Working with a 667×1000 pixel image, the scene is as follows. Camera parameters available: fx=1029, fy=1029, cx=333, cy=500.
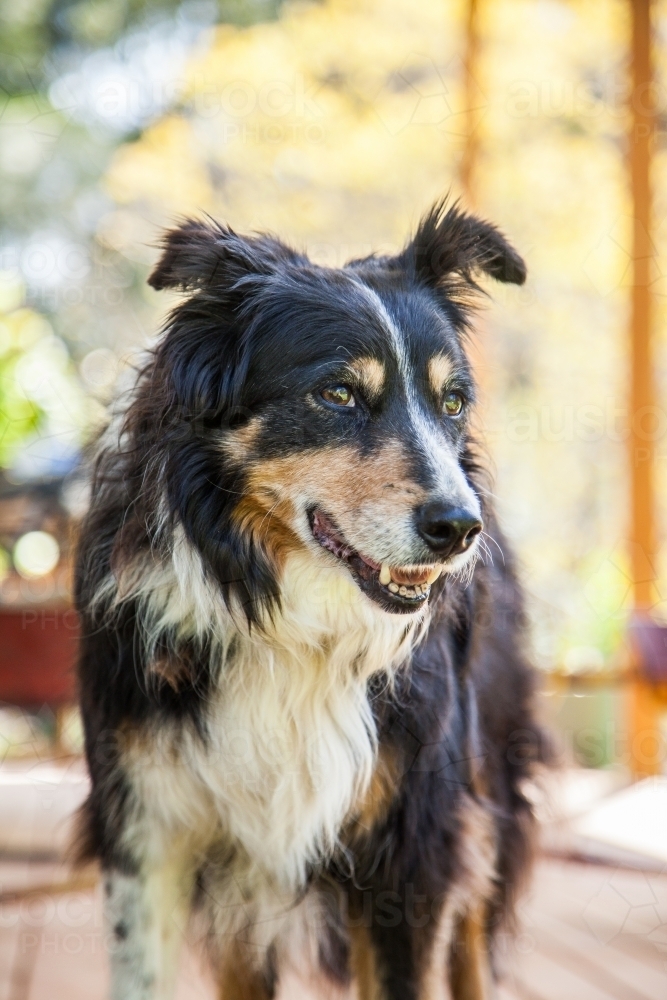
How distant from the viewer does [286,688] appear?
73.8 inches

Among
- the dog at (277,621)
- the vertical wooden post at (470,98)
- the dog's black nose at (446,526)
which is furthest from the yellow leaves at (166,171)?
the dog's black nose at (446,526)

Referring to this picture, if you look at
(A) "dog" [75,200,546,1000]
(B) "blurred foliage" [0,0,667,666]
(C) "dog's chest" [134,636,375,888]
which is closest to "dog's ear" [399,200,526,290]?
(A) "dog" [75,200,546,1000]

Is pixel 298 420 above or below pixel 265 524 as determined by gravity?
above

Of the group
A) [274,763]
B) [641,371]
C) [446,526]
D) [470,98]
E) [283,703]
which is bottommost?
[274,763]

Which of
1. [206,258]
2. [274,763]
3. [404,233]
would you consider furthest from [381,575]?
[404,233]

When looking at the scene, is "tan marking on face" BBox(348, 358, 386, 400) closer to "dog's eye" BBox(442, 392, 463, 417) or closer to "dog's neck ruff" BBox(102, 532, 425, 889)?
"dog's eye" BBox(442, 392, 463, 417)

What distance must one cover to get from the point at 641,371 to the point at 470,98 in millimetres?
1705

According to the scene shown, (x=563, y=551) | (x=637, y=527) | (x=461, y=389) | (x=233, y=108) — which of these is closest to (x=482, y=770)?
(x=461, y=389)

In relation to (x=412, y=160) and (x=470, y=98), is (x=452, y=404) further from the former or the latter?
(x=412, y=160)

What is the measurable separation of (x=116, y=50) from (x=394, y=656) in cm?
651

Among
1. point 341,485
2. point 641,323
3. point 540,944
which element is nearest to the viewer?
point 341,485

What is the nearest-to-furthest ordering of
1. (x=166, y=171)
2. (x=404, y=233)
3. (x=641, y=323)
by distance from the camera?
1. (x=404, y=233)
2. (x=641, y=323)
3. (x=166, y=171)

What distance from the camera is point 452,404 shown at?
190 cm

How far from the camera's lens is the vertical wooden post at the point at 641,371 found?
187 inches
